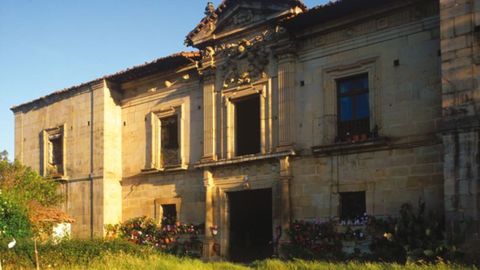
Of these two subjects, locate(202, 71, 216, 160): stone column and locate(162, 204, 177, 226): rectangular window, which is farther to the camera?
locate(162, 204, 177, 226): rectangular window

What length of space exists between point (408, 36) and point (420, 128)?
94.7 inches

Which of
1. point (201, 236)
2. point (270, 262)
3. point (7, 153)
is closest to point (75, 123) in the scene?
point (7, 153)

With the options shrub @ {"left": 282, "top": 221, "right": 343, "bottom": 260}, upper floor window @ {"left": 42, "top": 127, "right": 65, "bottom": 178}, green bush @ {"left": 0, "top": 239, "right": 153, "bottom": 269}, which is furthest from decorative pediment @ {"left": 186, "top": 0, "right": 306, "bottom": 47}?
upper floor window @ {"left": 42, "top": 127, "right": 65, "bottom": 178}

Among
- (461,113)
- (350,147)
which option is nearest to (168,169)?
(350,147)

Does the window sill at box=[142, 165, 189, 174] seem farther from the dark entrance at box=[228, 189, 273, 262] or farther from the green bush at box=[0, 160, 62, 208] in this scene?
the green bush at box=[0, 160, 62, 208]

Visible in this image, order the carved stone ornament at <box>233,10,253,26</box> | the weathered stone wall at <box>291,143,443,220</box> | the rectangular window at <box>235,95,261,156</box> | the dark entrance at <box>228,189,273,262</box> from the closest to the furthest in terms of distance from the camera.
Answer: the weathered stone wall at <box>291,143,443,220</box> → the carved stone ornament at <box>233,10,253,26</box> → the dark entrance at <box>228,189,273,262</box> → the rectangular window at <box>235,95,261,156</box>

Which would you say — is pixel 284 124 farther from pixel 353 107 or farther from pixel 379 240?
pixel 379 240

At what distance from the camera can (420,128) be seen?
1491 cm

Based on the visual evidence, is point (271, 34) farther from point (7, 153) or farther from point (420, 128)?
point (7, 153)

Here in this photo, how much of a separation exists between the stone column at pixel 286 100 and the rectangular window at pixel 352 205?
2.30 meters

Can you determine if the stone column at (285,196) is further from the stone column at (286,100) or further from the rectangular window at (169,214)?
the rectangular window at (169,214)

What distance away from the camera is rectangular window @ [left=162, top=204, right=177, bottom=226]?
21016 millimetres

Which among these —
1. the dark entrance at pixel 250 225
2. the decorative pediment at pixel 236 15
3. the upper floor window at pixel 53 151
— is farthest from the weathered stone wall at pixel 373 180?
the upper floor window at pixel 53 151

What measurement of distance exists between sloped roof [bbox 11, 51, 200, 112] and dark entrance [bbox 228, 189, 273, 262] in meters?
4.96
